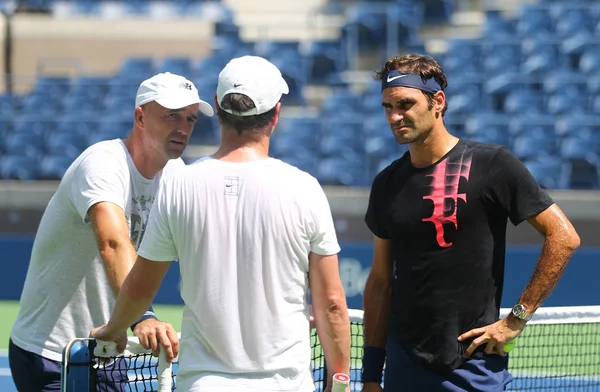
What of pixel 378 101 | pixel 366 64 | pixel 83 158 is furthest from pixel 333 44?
pixel 83 158

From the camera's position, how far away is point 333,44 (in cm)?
1617

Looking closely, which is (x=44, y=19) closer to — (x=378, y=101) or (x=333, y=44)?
(x=333, y=44)

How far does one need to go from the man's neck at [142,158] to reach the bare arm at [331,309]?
3.83ft

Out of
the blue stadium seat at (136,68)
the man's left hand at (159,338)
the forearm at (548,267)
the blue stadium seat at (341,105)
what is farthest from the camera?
the blue stadium seat at (136,68)

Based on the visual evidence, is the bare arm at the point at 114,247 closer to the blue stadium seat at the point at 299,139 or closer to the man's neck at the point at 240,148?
the man's neck at the point at 240,148

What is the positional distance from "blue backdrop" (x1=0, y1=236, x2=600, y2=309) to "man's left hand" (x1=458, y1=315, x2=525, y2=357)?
6.59 m

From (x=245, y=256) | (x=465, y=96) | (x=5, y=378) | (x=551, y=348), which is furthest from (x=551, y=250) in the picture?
(x=465, y=96)

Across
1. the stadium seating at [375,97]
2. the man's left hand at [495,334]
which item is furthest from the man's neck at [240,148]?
the stadium seating at [375,97]

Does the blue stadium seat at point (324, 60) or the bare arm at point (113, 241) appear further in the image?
the blue stadium seat at point (324, 60)

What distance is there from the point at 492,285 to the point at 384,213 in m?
0.48

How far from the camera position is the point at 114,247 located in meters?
3.45

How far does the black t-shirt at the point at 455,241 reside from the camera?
343 cm

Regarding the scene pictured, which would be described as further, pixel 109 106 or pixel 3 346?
pixel 109 106

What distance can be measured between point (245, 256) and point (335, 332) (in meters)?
0.37
